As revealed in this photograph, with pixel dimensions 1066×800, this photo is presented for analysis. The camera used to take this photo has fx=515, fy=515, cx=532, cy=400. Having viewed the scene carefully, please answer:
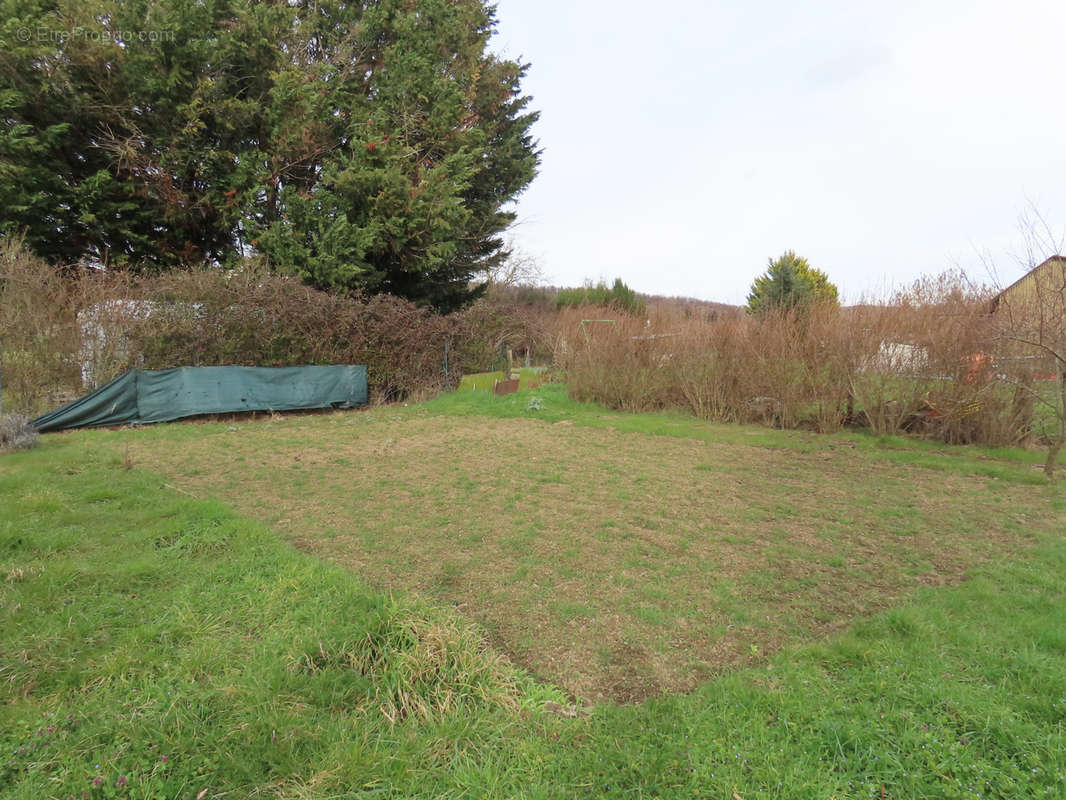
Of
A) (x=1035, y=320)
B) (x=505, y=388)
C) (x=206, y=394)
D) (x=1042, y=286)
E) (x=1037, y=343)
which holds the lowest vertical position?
(x=206, y=394)

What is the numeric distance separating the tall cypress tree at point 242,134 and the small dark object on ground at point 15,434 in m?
7.55

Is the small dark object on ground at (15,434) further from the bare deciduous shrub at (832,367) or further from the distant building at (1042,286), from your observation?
the distant building at (1042,286)

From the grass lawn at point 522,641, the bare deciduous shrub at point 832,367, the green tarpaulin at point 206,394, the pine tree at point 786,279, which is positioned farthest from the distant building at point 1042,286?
the pine tree at point 786,279

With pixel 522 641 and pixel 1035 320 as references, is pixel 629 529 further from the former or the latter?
pixel 1035 320

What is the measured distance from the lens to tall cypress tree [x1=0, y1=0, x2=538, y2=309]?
11625 millimetres

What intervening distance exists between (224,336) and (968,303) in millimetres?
13492

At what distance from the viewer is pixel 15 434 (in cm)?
658

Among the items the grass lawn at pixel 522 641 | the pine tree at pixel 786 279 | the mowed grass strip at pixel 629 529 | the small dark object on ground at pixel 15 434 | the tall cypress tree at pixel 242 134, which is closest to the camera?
the grass lawn at pixel 522 641

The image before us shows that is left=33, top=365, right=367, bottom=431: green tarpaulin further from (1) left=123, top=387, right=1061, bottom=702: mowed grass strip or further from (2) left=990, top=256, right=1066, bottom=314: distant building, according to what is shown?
(2) left=990, top=256, right=1066, bottom=314: distant building

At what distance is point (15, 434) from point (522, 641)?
25.2ft

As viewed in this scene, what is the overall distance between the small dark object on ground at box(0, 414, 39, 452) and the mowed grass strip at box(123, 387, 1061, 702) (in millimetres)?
1095

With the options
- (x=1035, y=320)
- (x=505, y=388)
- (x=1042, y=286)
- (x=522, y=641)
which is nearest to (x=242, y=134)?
(x=505, y=388)

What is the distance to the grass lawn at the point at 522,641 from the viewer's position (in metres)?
1.78

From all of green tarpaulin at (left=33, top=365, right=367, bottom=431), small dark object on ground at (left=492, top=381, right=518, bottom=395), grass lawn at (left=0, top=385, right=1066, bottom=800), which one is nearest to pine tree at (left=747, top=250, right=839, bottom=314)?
small dark object on ground at (left=492, top=381, right=518, bottom=395)
